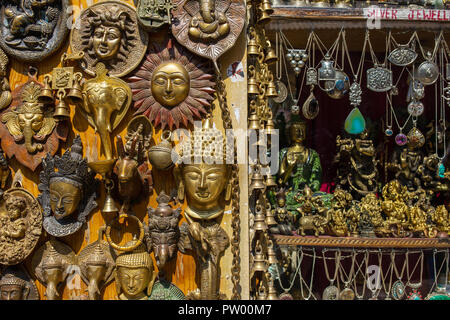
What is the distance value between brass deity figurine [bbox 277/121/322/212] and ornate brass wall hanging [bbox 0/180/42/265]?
1.08m

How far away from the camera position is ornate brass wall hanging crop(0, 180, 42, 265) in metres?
1.66

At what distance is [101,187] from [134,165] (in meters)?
0.22

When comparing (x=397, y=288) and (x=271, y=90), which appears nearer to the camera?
(x=271, y=90)

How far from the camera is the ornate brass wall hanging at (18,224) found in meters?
1.66

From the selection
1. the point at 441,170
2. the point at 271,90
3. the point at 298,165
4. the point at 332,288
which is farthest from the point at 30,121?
the point at 441,170

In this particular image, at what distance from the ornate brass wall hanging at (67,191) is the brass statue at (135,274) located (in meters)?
0.23

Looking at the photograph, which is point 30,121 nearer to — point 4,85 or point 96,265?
point 4,85

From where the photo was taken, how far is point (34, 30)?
168cm

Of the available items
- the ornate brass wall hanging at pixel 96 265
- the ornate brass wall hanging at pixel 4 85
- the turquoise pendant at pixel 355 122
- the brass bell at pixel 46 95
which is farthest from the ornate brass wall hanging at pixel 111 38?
the turquoise pendant at pixel 355 122

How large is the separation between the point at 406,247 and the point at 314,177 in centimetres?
51

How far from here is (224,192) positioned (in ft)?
5.63

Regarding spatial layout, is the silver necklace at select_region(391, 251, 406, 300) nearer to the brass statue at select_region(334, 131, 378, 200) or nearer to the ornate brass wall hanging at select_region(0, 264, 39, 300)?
the brass statue at select_region(334, 131, 378, 200)

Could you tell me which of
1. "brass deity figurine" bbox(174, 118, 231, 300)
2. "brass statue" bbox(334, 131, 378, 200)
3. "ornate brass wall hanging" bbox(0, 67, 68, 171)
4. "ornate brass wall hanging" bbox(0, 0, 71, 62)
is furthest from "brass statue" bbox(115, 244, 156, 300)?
"brass statue" bbox(334, 131, 378, 200)
